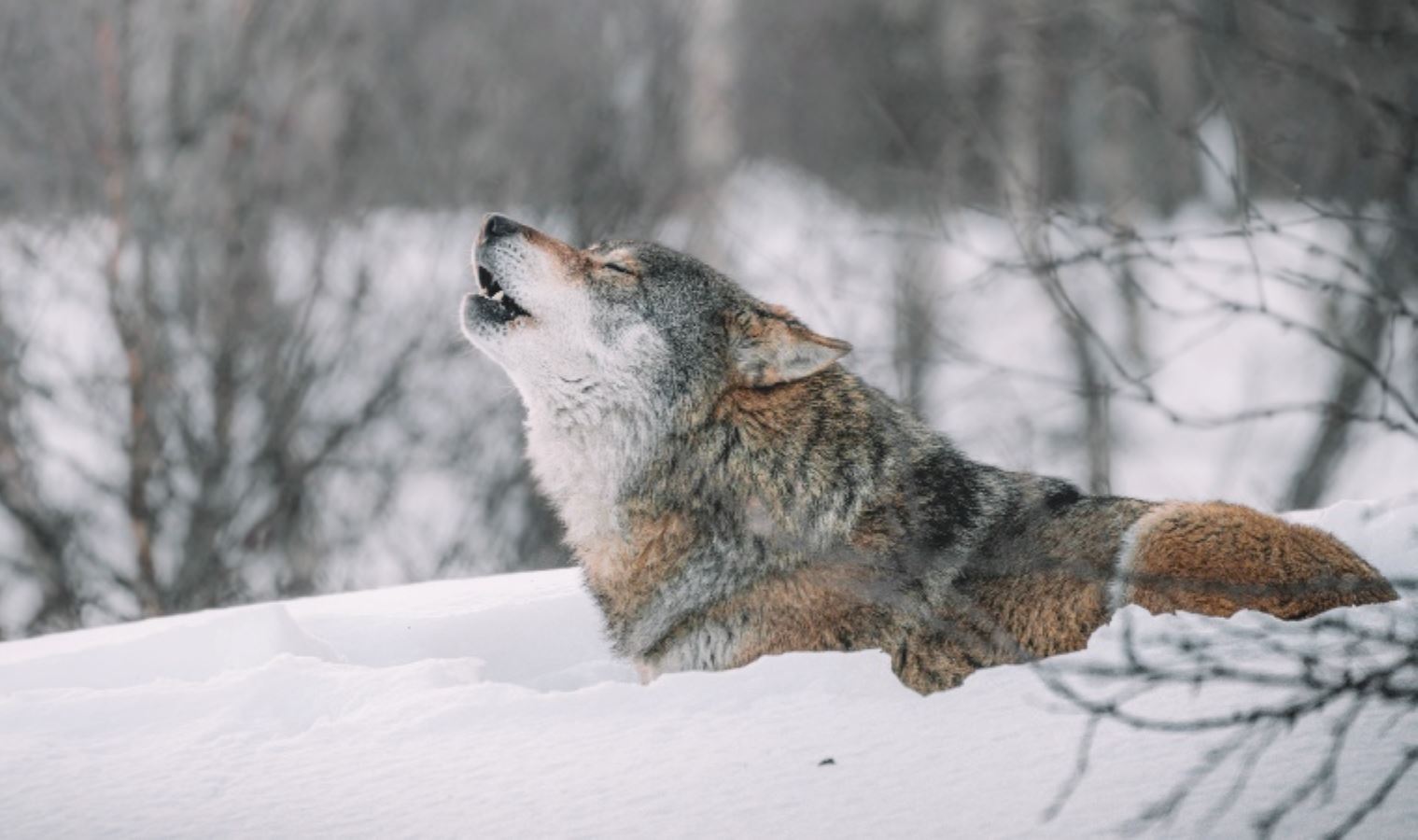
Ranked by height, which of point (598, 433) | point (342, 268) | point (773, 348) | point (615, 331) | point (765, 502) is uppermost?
point (773, 348)

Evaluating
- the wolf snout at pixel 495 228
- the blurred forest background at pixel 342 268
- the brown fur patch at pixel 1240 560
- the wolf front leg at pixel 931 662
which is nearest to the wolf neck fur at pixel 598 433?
the wolf snout at pixel 495 228

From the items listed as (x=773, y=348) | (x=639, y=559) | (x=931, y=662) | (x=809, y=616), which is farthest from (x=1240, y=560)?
(x=639, y=559)

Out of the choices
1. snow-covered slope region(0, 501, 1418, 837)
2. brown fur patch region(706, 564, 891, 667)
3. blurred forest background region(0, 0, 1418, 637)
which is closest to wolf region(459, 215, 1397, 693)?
brown fur patch region(706, 564, 891, 667)

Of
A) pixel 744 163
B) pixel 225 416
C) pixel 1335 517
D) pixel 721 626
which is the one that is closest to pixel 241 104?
pixel 225 416

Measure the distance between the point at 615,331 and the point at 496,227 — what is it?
0.45 metres

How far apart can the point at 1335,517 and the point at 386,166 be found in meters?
5.90

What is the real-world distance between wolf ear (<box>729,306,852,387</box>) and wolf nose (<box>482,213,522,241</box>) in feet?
2.26

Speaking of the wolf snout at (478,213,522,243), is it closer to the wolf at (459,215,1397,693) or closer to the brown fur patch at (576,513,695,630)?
the wolf at (459,215,1397,693)

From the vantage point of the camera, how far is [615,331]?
430 cm

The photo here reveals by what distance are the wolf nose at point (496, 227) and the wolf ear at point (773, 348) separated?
0.69m

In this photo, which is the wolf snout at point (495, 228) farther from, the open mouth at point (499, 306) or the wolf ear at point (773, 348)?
the wolf ear at point (773, 348)

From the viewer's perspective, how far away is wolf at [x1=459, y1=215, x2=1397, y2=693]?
387 centimetres

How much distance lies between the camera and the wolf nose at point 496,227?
4.17 meters

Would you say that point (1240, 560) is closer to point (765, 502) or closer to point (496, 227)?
point (765, 502)
